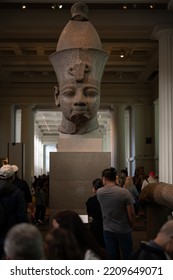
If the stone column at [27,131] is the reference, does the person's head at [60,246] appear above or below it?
below

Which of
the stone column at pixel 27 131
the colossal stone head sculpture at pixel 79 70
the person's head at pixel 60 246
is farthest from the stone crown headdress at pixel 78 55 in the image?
the stone column at pixel 27 131

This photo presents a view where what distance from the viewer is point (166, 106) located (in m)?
12.9

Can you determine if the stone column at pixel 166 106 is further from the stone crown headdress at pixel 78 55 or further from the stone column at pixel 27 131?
the stone column at pixel 27 131

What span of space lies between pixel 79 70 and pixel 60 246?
17.1ft

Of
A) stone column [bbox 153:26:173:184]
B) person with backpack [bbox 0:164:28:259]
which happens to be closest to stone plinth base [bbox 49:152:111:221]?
stone column [bbox 153:26:173:184]

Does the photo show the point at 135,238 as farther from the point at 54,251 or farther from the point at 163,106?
the point at 54,251

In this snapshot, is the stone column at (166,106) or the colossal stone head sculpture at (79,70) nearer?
the colossal stone head sculpture at (79,70)

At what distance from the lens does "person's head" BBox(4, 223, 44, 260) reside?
2.24 meters

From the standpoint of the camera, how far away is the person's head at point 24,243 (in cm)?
224

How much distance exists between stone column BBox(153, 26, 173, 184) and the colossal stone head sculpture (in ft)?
17.3

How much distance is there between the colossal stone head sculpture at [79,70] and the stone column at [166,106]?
17.3 ft

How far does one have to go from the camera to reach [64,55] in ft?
25.3
